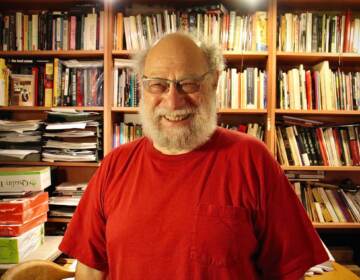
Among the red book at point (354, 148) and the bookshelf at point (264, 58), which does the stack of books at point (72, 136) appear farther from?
A: the red book at point (354, 148)

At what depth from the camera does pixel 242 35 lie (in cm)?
221

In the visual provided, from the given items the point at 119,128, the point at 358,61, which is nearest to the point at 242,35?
the point at 358,61

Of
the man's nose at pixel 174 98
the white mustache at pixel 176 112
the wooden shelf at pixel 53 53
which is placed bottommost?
the white mustache at pixel 176 112

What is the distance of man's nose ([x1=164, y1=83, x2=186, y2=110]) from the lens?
3.38 ft

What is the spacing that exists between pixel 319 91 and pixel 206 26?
888 mm

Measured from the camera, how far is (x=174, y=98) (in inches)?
40.6

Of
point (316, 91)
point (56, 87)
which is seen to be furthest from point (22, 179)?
point (316, 91)

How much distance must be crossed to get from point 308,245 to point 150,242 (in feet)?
1.51

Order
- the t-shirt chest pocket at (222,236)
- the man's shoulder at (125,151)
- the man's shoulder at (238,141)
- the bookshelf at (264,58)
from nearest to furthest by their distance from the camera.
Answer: the t-shirt chest pocket at (222,236) < the man's shoulder at (238,141) < the man's shoulder at (125,151) < the bookshelf at (264,58)

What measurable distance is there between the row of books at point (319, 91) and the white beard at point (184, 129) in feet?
4.29

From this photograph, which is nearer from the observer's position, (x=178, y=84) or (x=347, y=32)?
(x=178, y=84)

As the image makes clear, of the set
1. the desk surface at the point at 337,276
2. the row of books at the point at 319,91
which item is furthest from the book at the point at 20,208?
the row of books at the point at 319,91

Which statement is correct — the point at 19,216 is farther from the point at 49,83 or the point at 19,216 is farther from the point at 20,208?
the point at 49,83

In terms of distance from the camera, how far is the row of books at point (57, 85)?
2.27 meters
